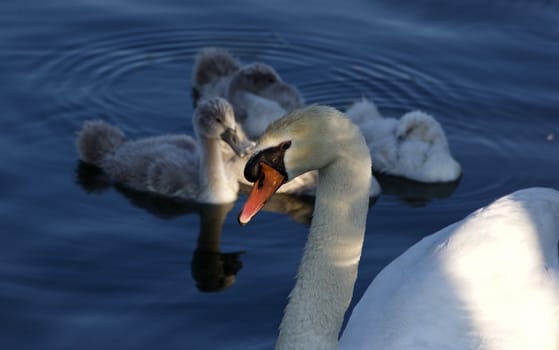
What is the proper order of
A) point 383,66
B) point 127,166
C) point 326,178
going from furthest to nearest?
point 383,66 → point 127,166 → point 326,178

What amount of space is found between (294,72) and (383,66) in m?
0.69

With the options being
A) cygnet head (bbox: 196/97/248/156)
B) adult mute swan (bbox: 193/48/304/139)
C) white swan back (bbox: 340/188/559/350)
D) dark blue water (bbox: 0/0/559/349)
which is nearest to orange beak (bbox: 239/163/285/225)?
white swan back (bbox: 340/188/559/350)

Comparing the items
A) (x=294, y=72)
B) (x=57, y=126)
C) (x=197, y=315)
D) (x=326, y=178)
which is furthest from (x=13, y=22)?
(x=326, y=178)

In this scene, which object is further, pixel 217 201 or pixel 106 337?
pixel 217 201

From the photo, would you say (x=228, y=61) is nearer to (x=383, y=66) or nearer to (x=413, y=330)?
(x=383, y=66)

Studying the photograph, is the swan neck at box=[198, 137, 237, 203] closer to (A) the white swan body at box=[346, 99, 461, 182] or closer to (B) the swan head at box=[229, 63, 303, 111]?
(B) the swan head at box=[229, 63, 303, 111]

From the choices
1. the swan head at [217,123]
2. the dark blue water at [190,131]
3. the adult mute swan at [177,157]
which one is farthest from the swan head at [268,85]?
the swan head at [217,123]

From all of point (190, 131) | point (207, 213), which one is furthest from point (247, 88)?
point (207, 213)

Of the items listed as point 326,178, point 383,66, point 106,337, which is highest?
point 326,178

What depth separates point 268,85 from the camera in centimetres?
898

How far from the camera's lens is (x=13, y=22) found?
10.4m

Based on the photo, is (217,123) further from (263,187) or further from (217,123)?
(263,187)

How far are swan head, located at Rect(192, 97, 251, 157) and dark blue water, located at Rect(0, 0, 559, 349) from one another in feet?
1.45

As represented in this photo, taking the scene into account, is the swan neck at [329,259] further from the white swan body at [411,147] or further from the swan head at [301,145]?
the white swan body at [411,147]
